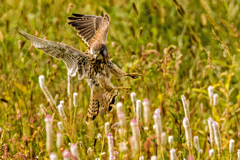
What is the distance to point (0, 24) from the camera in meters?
3.70

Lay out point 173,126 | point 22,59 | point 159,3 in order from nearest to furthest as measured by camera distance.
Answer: point 173,126 → point 22,59 → point 159,3

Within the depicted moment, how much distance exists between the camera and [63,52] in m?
1.89

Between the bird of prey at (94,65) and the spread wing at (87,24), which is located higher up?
the spread wing at (87,24)

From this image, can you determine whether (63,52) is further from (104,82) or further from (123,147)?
(123,147)

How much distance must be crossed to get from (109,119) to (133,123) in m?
1.32

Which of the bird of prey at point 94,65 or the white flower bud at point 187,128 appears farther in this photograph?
the bird of prey at point 94,65

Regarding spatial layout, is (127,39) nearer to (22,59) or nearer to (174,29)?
(174,29)

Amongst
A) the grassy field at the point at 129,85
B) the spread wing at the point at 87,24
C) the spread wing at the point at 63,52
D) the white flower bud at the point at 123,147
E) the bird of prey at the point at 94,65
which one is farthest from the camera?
the spread wing at the point at 87,24

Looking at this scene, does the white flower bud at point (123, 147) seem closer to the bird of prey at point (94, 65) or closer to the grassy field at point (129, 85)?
the grassy field at point (129, 85)

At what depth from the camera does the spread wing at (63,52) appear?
5.69ft

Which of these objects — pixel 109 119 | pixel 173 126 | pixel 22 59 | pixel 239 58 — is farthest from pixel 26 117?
pixel 239 58

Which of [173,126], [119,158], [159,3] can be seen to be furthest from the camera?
[159,3]

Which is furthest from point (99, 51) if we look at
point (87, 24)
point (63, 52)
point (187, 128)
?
point (187, 128)

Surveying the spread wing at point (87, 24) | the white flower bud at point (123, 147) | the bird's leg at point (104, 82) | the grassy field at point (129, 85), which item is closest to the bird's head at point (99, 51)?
the bird's leg at point (104, 82)
